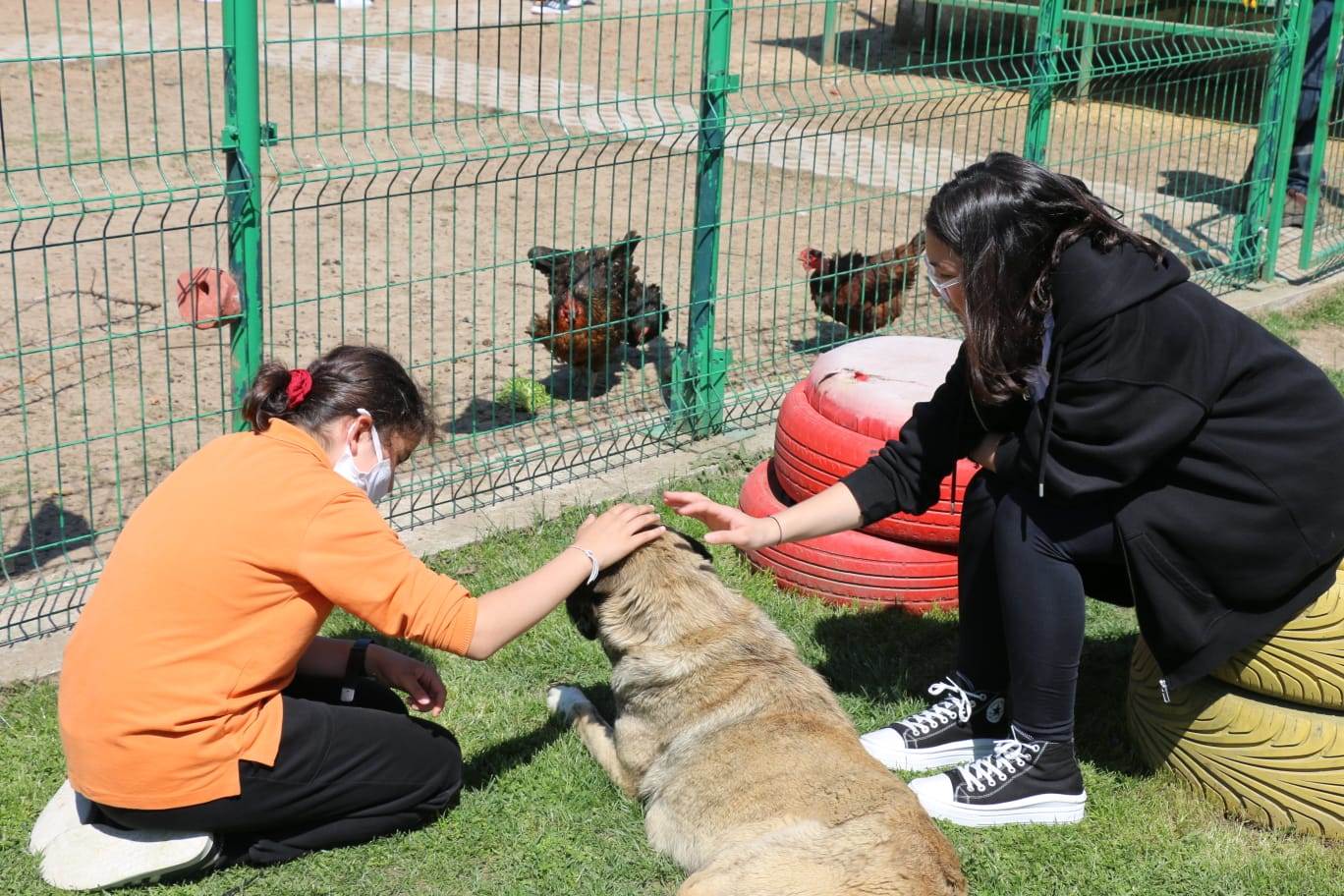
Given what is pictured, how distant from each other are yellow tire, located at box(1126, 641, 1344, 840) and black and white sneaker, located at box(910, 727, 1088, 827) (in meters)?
0.35

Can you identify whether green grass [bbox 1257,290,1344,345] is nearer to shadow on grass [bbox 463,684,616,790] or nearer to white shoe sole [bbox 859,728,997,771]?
white shoe sole [bbox 859,728,997,771]

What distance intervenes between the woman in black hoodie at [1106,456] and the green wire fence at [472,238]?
84.1 inches

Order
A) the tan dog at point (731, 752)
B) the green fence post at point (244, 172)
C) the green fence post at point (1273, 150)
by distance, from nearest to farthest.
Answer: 1. the tan dog at point (731, 752)
2. the green fence post at point (244, 172)
3. the green fence post at point (1273, 150)

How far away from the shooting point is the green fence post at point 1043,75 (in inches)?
303

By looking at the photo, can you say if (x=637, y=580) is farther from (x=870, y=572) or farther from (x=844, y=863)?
(x=870, y=572)

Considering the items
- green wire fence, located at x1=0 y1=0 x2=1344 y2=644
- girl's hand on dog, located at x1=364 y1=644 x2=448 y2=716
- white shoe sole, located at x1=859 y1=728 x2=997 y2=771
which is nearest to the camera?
girl's hand on dog, located at x1=364 y1=644 x2=448 y2=716

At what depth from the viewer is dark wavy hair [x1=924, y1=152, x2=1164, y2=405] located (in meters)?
3.71

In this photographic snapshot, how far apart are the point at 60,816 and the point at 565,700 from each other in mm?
1532

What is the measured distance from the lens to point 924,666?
197 inches

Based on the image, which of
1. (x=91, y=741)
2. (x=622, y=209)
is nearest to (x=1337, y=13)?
(x=622, y=209)

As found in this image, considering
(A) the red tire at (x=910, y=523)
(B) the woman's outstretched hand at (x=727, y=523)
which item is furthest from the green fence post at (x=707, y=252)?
(B) the woman's outstretched hand at (x=727, y=523)

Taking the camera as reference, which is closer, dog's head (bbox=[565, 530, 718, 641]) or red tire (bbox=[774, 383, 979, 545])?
dog's head (bbox=[565, 530, 718, 641])

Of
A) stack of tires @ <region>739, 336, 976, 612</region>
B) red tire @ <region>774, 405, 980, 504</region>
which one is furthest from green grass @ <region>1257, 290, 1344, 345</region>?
red tire @ <region>774, 405, 980, 504</region>

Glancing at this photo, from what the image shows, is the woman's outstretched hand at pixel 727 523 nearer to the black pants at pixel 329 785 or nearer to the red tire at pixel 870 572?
the black pants at pixel 329 785
